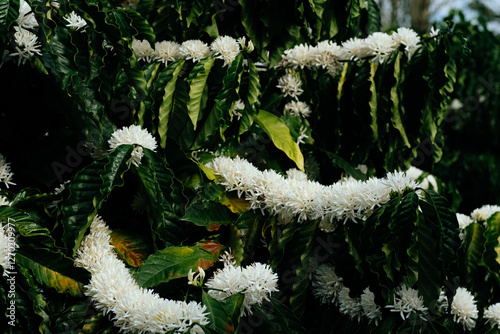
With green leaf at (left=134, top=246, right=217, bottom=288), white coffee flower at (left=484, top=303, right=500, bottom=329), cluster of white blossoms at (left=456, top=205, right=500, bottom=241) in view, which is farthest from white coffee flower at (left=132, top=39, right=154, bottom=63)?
white coffee flower at (left=484, top=303, right=500, bottom=329)

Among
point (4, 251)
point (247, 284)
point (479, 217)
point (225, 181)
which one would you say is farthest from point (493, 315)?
point (4, 251)

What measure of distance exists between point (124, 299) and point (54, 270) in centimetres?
24

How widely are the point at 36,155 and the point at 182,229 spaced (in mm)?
550

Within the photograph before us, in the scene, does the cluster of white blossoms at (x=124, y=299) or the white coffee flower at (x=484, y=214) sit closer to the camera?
the cluster of white blossoms at (x=124, y=299)

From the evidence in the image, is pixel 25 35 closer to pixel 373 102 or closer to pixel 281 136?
pixel 281 136

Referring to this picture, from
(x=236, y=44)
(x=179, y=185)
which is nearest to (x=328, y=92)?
(x=236, y=44)

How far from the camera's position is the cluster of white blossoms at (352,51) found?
177cm

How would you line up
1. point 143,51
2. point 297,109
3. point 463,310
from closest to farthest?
point 463,310 → point 143,51 → point 297,109

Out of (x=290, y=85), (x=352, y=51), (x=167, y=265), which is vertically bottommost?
(x=167, y=265)

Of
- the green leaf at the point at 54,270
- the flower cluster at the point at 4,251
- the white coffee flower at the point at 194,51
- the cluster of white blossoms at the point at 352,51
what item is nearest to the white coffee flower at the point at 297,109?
the cluster of white blossoms at the point at 352,51

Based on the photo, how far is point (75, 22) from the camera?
5.04 ft

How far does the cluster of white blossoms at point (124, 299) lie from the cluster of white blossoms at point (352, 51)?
2.99 ft

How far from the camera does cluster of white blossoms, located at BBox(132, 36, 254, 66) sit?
170 centimetres

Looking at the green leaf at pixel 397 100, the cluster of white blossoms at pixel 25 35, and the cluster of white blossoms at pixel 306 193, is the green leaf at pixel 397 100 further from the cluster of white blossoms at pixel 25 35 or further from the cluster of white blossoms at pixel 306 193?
the cluster of white blossoms at pixel 25 35
